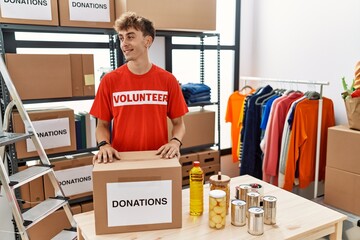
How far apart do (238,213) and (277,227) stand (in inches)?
6.7

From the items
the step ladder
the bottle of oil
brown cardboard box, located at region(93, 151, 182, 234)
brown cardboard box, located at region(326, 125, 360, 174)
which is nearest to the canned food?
the bottle of oil

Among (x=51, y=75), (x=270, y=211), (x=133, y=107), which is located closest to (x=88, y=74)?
(x=51, y=75)

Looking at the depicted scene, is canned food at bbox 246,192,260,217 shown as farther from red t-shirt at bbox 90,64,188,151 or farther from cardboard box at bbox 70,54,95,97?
cardboard box at bbox 70,54,95,97

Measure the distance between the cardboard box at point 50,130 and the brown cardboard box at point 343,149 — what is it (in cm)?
199

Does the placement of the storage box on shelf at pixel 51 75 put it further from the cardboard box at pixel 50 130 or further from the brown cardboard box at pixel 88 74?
the cardboard box at pixel 50 130

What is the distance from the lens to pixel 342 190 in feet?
8.36

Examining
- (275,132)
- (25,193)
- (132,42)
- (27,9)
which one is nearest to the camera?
(132,42)

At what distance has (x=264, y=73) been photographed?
370 centimetres

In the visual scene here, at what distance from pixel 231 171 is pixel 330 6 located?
202 centimetres

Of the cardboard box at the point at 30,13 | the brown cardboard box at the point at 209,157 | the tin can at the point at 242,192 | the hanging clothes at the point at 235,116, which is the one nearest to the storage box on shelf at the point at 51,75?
the cardboard box at the point at 30,13

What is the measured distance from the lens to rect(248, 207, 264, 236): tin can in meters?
1.23

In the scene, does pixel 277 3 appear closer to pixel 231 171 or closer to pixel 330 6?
pixel 330 6

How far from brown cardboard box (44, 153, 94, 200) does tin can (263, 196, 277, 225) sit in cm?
165

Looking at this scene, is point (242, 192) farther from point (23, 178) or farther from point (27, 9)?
point (27, 9)
